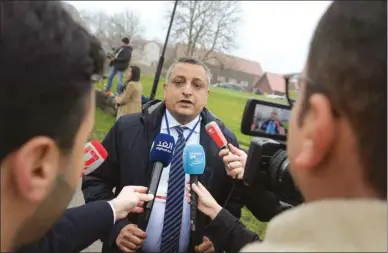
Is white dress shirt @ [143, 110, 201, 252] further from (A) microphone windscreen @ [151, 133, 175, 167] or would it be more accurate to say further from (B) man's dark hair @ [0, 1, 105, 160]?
(B) man's dark hair @ [0, 1, 105, 160]

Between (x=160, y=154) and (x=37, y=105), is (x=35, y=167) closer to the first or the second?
(x=37, y=105)

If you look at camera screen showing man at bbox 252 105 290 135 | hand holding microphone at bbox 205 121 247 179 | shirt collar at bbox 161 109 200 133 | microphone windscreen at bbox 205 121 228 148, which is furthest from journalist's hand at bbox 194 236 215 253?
camera screen showing man at bbox 252 105 290 135

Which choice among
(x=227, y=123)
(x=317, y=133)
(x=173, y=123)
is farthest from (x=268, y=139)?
(x=227, y=123)

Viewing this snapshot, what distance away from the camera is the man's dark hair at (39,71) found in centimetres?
86

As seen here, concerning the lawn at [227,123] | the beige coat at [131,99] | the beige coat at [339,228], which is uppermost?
the beige coat at [339,228]

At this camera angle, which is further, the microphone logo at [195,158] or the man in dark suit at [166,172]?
the man in dark suit at [166,172]

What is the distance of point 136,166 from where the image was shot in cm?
248

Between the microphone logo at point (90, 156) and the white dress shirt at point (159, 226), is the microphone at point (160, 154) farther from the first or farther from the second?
the microphone logo at point (90, 156)

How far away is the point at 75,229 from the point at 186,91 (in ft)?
4.24

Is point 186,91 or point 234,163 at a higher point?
point 186,91

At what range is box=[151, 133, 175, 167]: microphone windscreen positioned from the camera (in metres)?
2.35

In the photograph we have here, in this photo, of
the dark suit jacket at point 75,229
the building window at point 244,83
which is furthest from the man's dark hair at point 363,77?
the building window at point 244,83

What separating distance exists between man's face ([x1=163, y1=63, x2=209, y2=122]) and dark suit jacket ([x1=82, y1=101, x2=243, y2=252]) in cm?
11

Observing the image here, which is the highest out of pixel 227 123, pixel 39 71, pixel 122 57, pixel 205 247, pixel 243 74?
pixel 243 74
